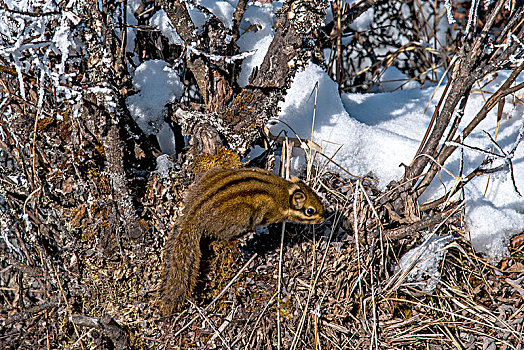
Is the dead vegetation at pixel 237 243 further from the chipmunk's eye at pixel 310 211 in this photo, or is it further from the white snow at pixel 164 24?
the white snow at pixel 164 24

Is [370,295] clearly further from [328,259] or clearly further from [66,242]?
[66,242]

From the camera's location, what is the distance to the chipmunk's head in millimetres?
2035

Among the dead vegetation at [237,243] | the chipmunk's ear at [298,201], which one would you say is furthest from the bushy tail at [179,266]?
the chipmunk's ear at [298,201]

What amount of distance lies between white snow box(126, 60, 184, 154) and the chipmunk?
397 millimetres

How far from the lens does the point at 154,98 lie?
2184 mm

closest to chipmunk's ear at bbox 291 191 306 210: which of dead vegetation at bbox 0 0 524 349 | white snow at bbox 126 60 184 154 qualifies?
dead vegetation at bbox 0 0 524 349

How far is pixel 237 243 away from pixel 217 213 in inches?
11.0

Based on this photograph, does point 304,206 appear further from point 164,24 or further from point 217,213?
point 164,24

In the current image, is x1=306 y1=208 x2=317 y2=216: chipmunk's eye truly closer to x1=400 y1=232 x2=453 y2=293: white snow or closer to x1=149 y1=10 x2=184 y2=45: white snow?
x1=400 y1=232 x2=453 y2=293: white snow

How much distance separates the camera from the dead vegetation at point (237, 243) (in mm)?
1990

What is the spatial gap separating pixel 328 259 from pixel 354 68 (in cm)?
204

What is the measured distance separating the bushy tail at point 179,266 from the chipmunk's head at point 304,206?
453 millimetres

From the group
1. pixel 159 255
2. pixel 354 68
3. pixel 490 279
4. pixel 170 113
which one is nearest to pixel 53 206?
pixel 159 255

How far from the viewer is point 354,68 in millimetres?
3668
